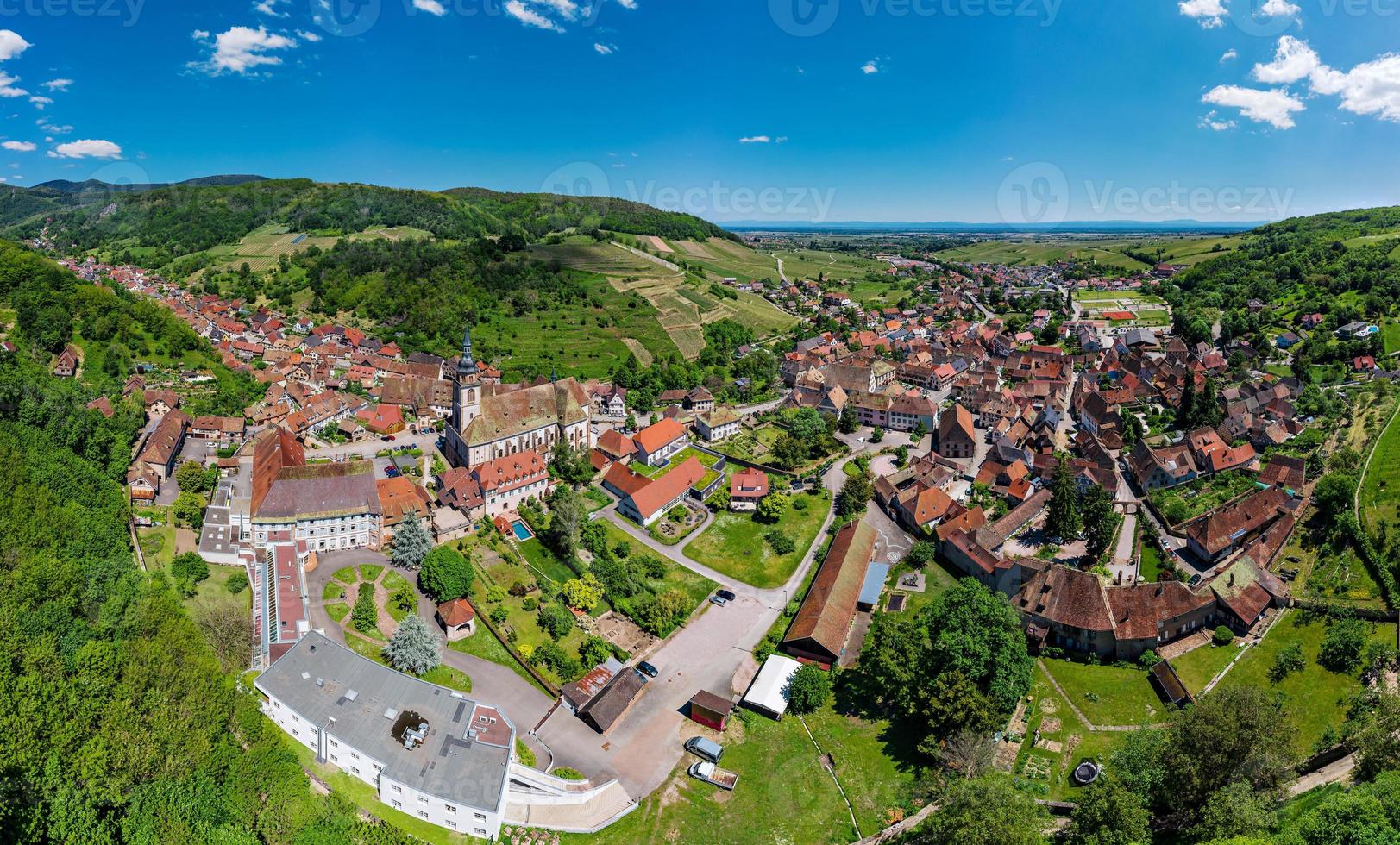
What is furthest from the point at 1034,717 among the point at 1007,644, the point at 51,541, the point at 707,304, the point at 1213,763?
the point at 707,304

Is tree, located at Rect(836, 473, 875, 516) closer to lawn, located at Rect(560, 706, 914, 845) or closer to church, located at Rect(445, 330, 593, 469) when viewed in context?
lawn, located at Rect(560, 706, 914, 845)

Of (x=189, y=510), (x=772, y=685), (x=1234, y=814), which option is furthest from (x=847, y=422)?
(x=189, y=510)

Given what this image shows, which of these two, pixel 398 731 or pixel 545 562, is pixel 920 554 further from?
pixel 398 731

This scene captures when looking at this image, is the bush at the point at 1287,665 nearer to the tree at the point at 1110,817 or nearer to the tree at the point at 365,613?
the tree at the point at 1110,817

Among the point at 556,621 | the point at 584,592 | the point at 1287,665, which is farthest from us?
the point at 584,592

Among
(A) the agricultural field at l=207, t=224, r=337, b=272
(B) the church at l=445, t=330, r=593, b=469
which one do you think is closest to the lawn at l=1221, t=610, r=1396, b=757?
(B) the church at l=445, t=330, r=593, b=469

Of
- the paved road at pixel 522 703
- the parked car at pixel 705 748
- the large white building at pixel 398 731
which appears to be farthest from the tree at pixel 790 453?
the large white building at pixel 398 731
